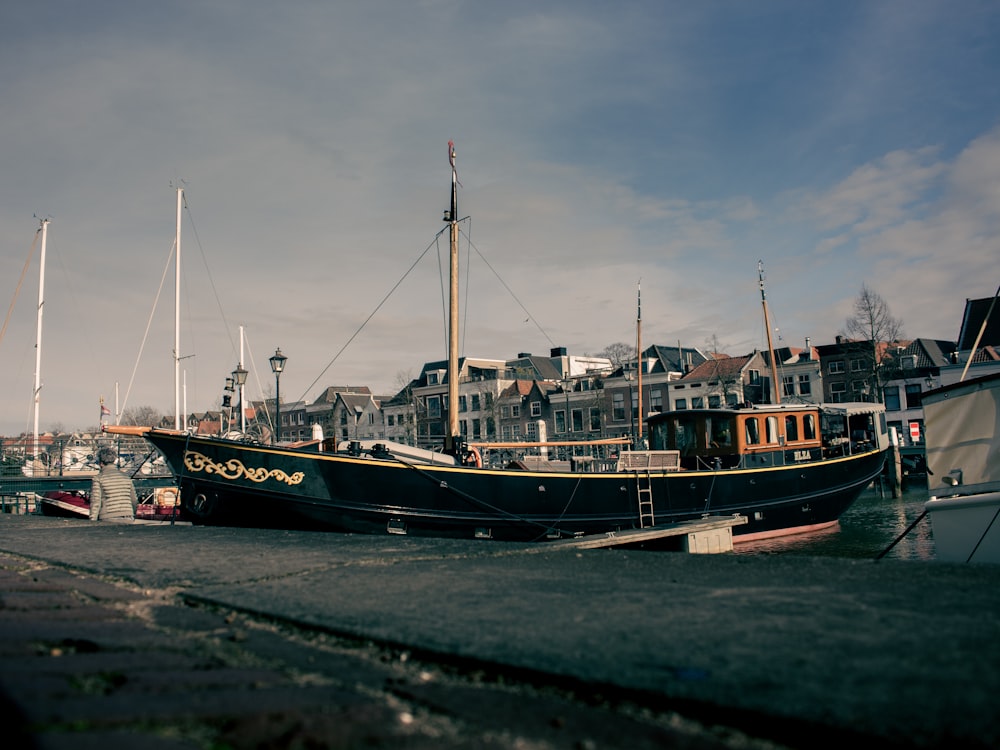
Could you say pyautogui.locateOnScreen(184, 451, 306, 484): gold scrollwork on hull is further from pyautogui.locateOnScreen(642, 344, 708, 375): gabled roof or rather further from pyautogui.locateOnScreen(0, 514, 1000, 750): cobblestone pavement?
pyautogui.locateOnScreen(642, 344, 708, 375): gabled roof

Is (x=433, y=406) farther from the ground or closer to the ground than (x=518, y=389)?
closer to the ground

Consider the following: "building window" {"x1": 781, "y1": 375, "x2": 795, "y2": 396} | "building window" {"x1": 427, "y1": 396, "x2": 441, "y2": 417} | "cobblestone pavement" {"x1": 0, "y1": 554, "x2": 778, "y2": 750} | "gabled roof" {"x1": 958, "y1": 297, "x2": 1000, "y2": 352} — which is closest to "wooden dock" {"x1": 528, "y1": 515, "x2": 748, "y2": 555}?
"cobblestone pavement" {"x1": 0, "y1": 554, "x2": 778, "y2": 750}

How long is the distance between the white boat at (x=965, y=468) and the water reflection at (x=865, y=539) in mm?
3182

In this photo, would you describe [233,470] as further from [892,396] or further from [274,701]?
[892,396]

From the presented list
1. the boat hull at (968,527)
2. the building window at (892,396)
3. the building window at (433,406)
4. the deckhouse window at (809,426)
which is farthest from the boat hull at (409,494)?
the building window at (433,406)

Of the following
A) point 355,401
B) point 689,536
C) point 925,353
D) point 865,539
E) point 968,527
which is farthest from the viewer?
point 355,401

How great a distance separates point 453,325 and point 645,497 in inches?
277

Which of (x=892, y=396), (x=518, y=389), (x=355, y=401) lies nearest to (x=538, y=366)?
(x=518, y=389)

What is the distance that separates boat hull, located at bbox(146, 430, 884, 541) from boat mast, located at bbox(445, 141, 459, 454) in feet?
7.65

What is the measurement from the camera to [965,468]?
38.2 ft

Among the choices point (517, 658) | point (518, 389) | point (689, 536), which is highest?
point (518, 389)

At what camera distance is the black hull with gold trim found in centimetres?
1422

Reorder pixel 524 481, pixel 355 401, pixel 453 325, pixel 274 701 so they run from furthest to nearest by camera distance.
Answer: pixel 355 401 → pixel 453 325 → pixel 524 481 → pixel 274 701

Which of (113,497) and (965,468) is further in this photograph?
(113,497)
